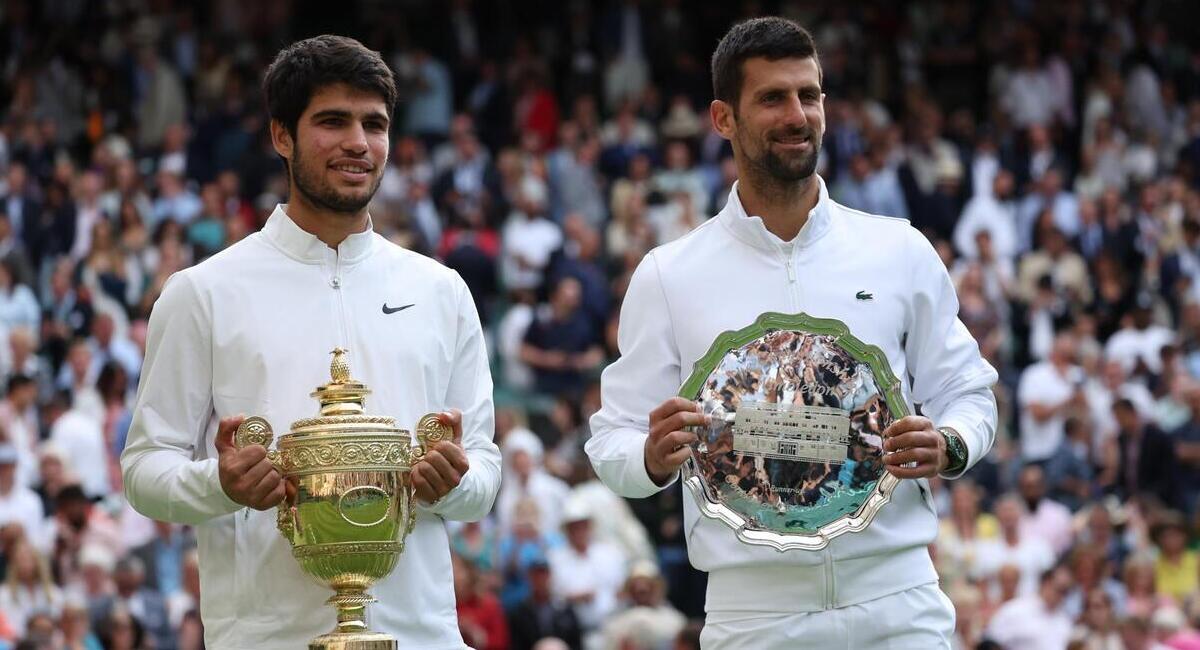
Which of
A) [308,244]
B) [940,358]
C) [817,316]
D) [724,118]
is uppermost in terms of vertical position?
[724,118]

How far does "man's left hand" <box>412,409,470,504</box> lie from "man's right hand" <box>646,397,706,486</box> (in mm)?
488

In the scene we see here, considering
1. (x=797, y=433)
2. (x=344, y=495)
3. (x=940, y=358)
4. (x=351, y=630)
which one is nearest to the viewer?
(x=344, y=495)

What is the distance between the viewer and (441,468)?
17.2ft

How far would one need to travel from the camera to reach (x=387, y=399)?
559cm

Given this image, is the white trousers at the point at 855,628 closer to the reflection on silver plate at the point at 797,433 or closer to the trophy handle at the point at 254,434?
the reflection on silver plate at the point at 797,433

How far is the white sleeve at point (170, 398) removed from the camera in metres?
5.52

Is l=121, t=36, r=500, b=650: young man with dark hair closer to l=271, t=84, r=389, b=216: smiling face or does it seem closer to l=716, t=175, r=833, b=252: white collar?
l=271, t=84, r=389, b=216: smiling face

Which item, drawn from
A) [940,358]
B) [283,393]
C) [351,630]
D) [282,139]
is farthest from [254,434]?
[940,358]

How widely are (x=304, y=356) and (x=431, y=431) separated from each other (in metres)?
0.51

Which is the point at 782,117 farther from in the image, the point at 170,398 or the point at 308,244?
the point at 170,398

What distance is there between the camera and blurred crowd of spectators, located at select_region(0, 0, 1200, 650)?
1469 centimetres

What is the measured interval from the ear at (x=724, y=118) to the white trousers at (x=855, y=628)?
1.32 meters

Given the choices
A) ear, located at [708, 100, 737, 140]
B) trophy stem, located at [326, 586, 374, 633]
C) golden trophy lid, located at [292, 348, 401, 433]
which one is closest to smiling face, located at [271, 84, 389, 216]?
golden trophy lid, located at [292, 348, 401, 433]

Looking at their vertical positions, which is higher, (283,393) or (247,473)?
(283,393)
